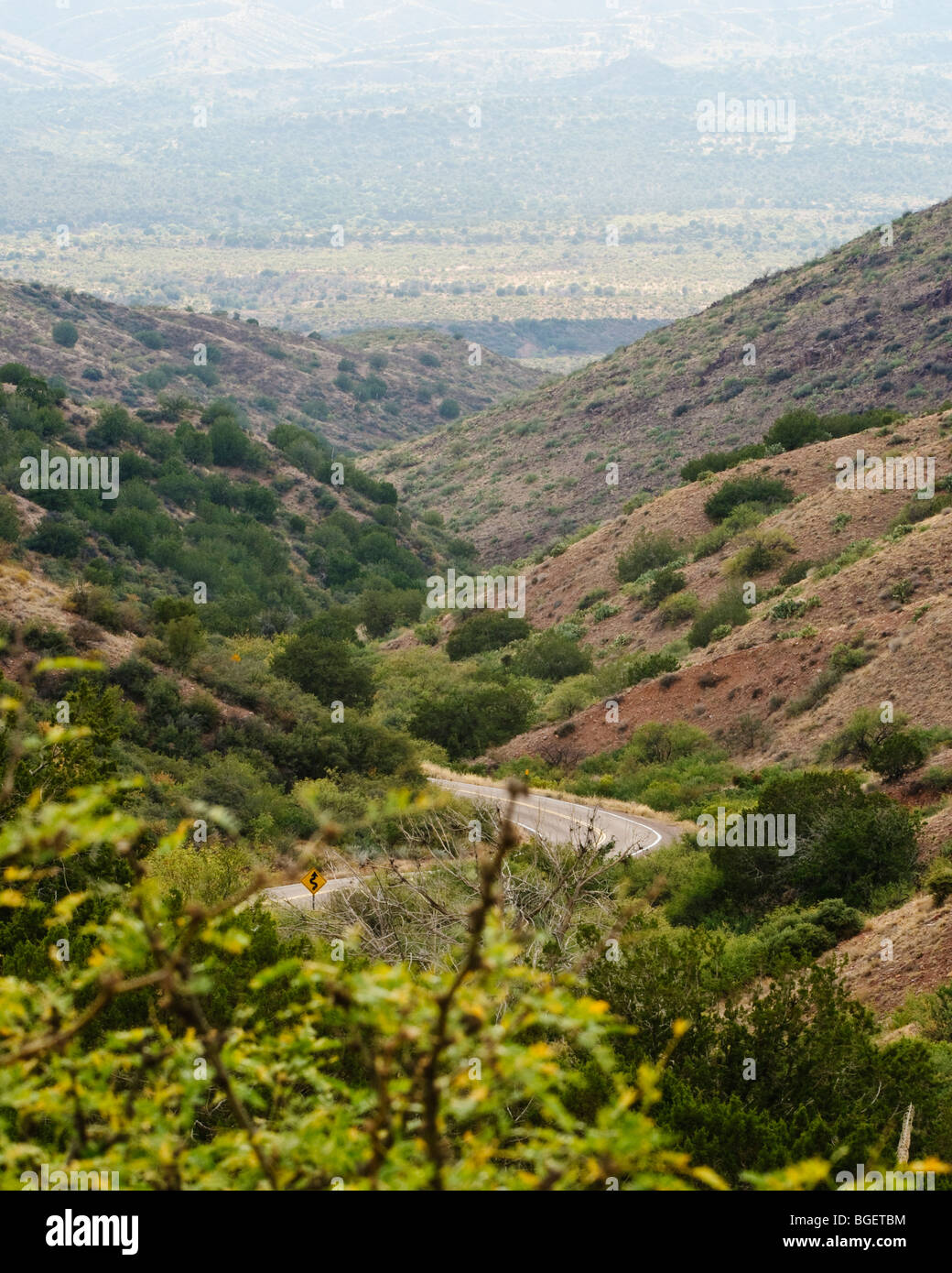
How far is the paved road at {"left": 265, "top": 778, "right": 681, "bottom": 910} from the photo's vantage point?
21766 mm

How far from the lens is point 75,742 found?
16094mm

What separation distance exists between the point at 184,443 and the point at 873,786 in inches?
1848

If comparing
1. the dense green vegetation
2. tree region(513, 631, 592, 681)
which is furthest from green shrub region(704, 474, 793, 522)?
Answer: tree region(513, 631, 592, 681)

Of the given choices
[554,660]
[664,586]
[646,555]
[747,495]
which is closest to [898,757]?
[554,660]

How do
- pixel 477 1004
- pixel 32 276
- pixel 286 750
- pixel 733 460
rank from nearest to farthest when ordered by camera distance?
pixel 477 1004 → pixel 286 750 → pixel 733 460 → pixel 32 276

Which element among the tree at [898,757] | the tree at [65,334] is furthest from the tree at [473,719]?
the tree at [65,334]

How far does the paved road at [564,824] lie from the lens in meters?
21.8

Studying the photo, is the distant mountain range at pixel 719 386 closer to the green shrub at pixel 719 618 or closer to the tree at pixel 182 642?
the green shrub at pixel 719 618

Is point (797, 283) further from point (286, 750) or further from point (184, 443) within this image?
point (286, 750)

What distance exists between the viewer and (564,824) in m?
25.0

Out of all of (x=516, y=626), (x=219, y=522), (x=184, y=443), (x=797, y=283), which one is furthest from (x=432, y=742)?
(x=797, y=283)

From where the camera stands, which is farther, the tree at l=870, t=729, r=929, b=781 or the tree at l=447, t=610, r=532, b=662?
the tree at l=447, t=610, r=532, b=662

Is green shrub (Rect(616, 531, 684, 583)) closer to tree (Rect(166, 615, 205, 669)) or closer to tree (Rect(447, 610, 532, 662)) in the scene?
tree (Rect(447, 610, 532, 662))

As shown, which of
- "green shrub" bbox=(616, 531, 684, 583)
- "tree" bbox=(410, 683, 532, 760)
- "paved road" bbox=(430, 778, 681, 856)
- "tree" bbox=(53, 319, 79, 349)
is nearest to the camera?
"paved road" bbox=(430, 778, 681, 856)
